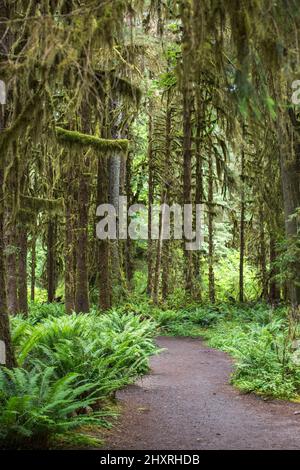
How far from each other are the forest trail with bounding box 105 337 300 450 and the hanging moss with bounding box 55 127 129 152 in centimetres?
453

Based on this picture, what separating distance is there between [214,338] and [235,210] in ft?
38.5

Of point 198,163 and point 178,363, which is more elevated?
point 198,163

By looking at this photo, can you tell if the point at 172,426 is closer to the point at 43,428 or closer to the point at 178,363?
the point at 43,428

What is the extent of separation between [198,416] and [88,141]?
5.25 metres

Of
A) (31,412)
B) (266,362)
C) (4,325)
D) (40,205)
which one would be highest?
(40,205)

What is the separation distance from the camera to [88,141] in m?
9.37

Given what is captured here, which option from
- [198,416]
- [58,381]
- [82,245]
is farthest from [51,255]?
[58,381]

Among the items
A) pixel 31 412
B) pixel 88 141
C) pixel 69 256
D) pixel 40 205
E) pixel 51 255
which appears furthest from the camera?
pixel 51 255

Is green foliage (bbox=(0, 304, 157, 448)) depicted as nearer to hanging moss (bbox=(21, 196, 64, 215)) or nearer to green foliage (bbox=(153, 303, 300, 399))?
green foliage (bbox=(153, 303, 300, 399))

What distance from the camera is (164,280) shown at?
2309 cm

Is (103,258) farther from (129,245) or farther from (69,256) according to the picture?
(129,245)

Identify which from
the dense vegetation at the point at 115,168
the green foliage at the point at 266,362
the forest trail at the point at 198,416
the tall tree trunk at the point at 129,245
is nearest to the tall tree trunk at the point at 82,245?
the dense vegetation at the point at 115,168
